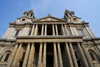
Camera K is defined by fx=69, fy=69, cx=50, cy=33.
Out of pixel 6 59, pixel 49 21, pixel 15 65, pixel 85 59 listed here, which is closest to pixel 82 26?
pixel 49 21

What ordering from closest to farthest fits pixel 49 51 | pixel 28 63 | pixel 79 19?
pixel 28 63
pixel 49 51
pixel 79 19

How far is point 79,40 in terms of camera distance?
1738 cm

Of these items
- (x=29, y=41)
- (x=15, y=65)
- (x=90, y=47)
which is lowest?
(x=15, y=65)

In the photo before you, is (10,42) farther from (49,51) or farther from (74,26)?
(74,26)

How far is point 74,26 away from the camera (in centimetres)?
2450

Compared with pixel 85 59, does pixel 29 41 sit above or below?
above

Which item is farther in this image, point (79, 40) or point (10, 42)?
point (10, 42)

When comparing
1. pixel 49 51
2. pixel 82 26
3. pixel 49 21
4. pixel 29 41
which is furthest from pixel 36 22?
pixel 82 26

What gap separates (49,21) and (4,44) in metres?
15.0

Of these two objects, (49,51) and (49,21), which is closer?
(49,51)

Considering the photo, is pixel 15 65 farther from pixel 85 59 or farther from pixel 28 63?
pixel 85 59

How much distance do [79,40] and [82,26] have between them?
946 cm

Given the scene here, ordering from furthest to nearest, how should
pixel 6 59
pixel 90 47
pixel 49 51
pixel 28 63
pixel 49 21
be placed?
pixel 49 21, pixel 49 51, pixel 90 47, pixel 6 59, pixel 28 63

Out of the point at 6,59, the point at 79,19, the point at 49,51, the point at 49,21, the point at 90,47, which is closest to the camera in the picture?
the point at 6,59
